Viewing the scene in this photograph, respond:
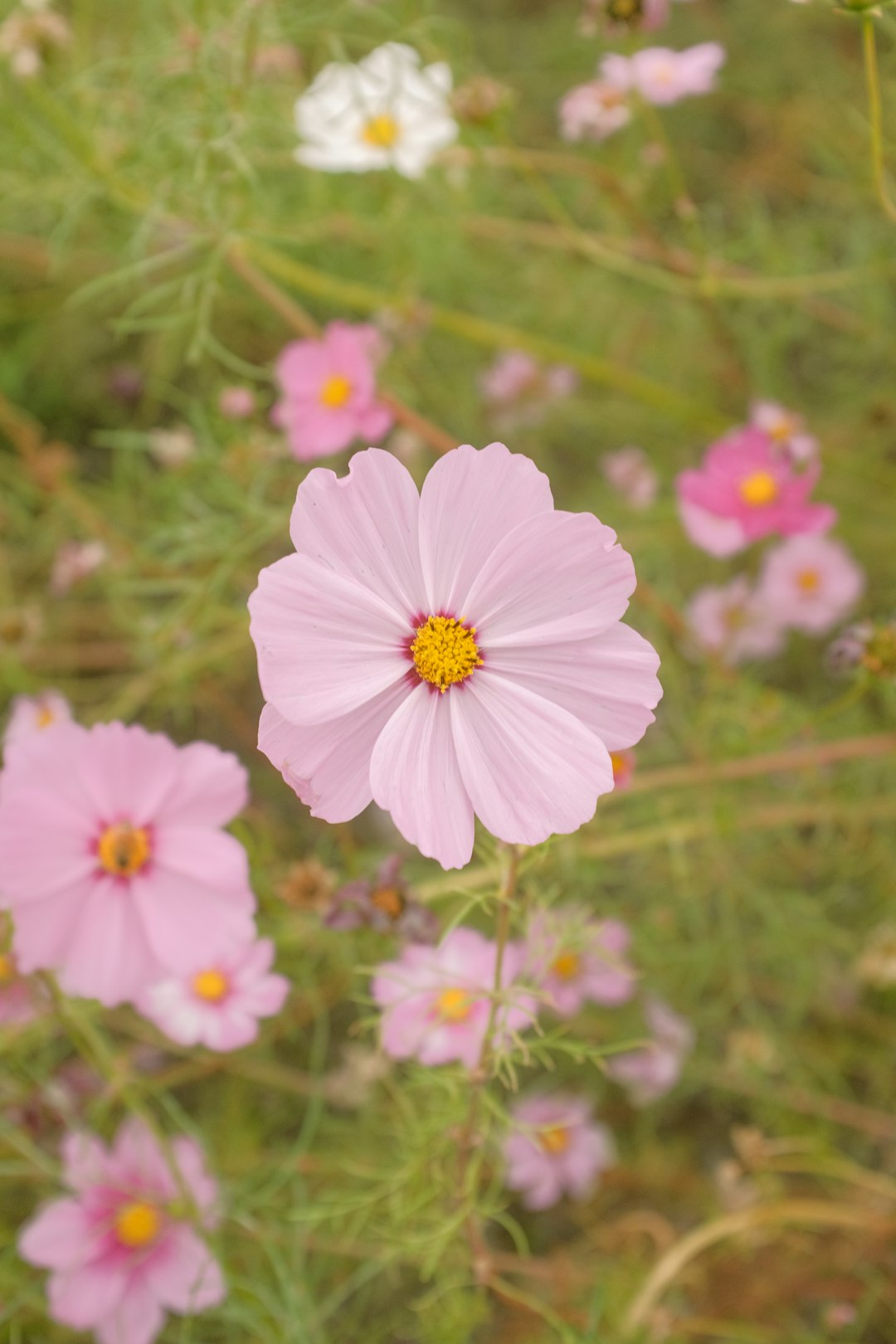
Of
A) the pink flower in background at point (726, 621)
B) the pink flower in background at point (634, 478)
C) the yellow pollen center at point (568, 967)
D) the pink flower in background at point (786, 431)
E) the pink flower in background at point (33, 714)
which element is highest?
the pink flower in background at point (786, 431)

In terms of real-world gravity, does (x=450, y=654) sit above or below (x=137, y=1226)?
above

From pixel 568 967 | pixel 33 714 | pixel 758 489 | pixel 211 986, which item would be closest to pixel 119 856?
pixel 211 986

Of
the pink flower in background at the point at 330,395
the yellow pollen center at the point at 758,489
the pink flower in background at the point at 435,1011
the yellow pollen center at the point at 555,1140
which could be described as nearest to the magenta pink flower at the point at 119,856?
the pink flower in background at the point at 435,1011

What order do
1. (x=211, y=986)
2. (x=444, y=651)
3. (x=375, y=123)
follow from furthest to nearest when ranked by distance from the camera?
(x=375, y=123) < (x=211, y=986) < (x=444, y=651)

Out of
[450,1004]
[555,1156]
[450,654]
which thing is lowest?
[555,1156]

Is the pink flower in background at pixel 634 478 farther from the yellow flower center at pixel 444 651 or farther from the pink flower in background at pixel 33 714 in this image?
the yellow flower center at pixel 444 651

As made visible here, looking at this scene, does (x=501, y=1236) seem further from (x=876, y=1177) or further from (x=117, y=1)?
(x=117, y=1)

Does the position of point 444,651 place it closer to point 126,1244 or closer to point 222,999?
point 222,999

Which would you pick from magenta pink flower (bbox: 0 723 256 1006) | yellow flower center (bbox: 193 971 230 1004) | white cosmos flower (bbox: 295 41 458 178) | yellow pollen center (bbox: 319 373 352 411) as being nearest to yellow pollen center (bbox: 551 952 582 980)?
yellow flower center (bbox: 193 971 230 1004)
